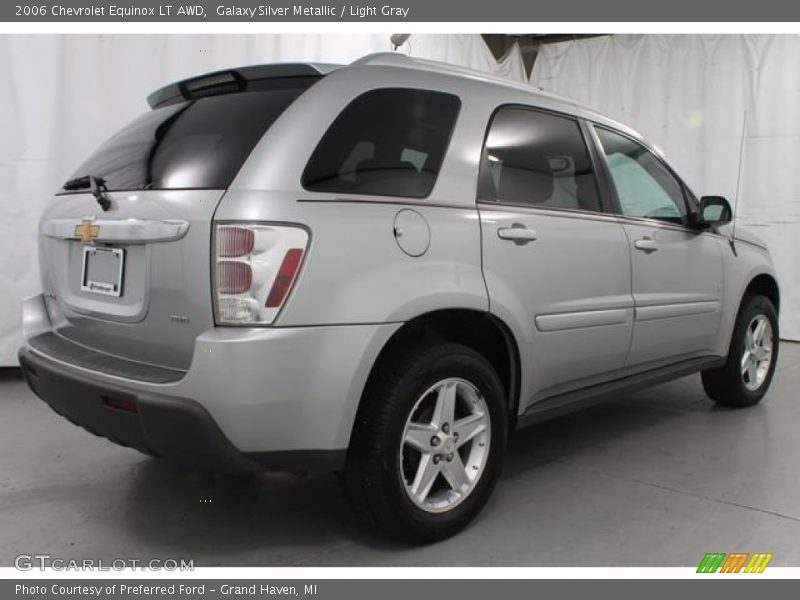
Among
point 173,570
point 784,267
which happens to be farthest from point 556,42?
point 173,570

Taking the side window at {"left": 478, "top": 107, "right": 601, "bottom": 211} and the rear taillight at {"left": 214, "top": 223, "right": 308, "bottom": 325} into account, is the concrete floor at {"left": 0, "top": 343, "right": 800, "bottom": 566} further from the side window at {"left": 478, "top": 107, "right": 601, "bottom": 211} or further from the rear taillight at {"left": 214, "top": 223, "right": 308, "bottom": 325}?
the side window at {"left": 478, "top": 107, "right": 601, "bottom": 211}

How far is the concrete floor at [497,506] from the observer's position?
232 cm

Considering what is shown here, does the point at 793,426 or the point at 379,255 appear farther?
the point at 793,426

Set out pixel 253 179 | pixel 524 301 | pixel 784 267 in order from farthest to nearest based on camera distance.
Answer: pixel 784 267 → pixel 524 301 → pixel 253 179

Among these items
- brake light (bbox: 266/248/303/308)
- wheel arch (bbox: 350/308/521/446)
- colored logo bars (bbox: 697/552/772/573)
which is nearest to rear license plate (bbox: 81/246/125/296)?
brake light (bbox: 266/248/303/308)

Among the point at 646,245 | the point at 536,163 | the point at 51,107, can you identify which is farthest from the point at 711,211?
the point at 51,107

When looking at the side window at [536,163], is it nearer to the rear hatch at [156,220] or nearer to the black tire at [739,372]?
the rear hatch at [156,220]

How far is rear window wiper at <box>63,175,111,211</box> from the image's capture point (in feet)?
7.34

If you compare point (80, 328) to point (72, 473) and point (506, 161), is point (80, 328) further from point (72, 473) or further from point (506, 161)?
point (506, 161)

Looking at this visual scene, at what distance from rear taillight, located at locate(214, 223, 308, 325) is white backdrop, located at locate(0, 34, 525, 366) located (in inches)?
134

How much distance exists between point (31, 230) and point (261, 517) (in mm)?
3192

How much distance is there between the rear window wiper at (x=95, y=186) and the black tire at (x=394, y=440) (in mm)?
1079

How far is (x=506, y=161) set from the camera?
2.63m

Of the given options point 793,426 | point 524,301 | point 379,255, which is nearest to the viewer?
point 379,255
